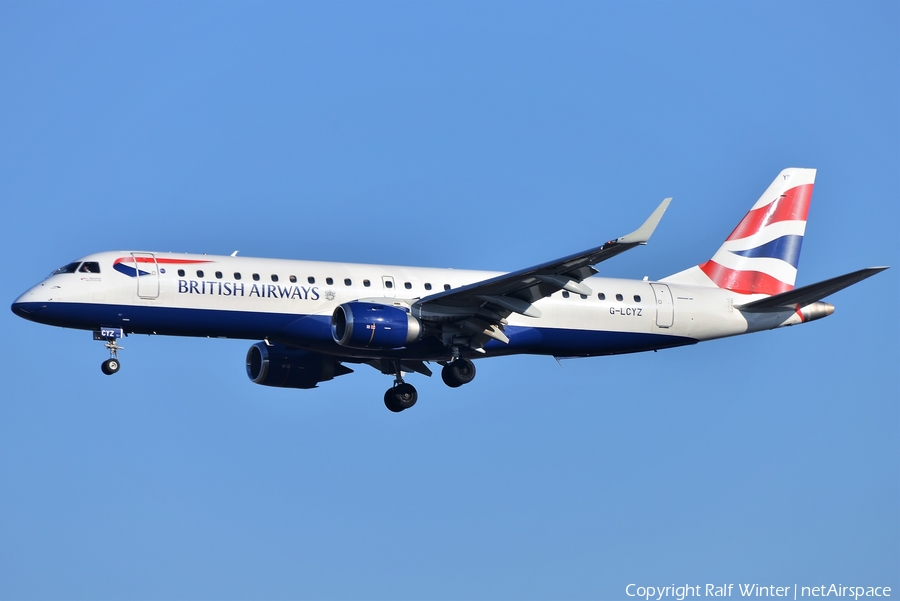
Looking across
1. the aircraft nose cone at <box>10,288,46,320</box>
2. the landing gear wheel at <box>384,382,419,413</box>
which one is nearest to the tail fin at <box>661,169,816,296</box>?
the landing gear wheel at <box>384,382,419,413</box>

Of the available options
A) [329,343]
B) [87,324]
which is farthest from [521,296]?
[87,324]

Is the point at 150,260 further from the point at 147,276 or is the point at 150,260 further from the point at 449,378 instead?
the point at 449,378

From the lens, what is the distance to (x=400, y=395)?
4425cm

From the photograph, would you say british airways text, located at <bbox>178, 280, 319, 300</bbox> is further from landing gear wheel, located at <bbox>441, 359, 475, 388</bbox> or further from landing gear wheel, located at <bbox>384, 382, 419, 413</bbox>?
landing gear wheel, located at <bbox>384, 382, 419, 413</bbox>

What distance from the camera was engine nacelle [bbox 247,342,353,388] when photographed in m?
44.1

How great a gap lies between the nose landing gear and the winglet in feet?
51.2

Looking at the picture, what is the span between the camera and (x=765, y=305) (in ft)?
146

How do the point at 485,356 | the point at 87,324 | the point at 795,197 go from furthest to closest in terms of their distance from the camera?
the point at 795,197 → the point at 485,356 → the point at 87,324

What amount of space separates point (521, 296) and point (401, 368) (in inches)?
252

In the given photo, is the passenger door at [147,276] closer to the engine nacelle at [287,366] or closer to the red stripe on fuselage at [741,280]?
the engine nacelle at [287,366]

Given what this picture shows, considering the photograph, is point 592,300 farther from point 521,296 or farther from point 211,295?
point 211,295

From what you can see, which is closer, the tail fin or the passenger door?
the passenger door

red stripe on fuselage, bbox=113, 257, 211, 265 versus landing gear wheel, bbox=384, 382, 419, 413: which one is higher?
red stripe on fuselage, bbox=113, 257, 211, 265

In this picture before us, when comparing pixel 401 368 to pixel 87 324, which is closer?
pixel 87 324
